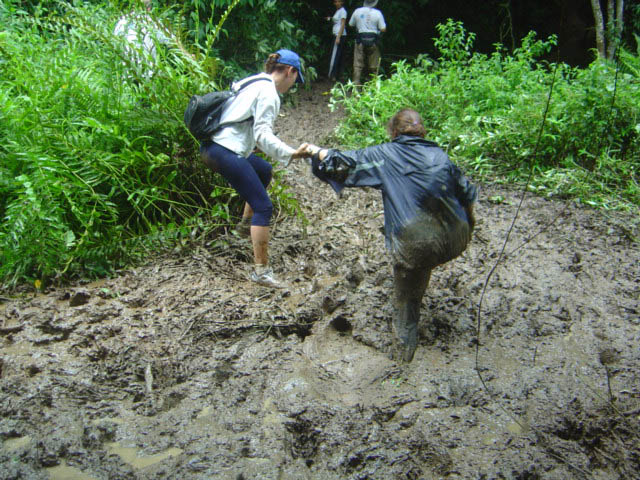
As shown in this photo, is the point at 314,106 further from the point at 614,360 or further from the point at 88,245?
the point at 614,360

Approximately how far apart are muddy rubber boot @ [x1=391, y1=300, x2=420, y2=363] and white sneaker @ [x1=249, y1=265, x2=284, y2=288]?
1228mm

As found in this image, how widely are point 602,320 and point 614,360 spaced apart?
0.45 metres

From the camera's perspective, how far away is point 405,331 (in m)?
3.22

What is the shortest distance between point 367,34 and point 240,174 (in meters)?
5.72

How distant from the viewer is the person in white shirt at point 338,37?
28.8 feet

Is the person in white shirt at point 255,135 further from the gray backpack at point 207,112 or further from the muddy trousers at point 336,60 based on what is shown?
the muddy trousers at point 336,60

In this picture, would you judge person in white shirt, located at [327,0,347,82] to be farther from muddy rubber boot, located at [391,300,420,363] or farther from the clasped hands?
muddy rubber boot, located at [391,300,420,363]

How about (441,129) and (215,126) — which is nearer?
(215,126)

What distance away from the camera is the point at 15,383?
303 cm

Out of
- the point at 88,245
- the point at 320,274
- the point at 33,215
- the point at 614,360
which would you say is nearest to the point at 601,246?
the point at 614,360

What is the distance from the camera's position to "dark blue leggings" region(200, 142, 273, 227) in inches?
149

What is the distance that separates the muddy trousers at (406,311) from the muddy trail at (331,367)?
0.10 meters

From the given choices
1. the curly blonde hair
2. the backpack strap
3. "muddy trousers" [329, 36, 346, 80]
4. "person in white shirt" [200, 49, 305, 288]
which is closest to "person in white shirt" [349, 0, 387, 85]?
"muddy trousers" [329, 36, 346, 80]

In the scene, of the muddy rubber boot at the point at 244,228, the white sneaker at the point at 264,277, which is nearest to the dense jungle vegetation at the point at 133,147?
the muddy rubber boot at the point at 244,228
